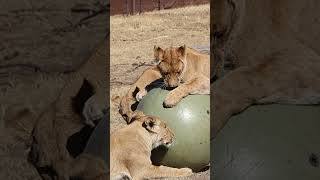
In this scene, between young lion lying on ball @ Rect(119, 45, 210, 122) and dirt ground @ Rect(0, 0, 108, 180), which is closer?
dirt ground @ Rect(0, 0, 108, 180)

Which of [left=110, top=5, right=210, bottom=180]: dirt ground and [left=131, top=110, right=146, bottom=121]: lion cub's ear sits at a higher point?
[left=110, top=5, right=210, bottom=180]: dirt ground

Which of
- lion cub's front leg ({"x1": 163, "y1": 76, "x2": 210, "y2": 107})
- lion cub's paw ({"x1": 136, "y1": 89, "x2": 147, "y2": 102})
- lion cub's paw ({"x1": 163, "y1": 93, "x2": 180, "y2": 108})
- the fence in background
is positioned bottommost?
lion cub's paw ({"x1": 136, "y1": 89, "x2": 147, "y2": 102})

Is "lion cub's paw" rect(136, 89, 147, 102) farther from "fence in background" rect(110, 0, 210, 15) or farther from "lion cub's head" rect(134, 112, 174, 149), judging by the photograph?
"fence in background" rect(110, 0, 210, 15)

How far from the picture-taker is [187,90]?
327 cm

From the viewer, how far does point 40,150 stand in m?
1.93

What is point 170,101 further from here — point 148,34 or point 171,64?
point 148,34

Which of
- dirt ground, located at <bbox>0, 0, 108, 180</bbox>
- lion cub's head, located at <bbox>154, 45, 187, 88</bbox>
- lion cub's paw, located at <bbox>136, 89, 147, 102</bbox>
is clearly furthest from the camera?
lion cub's paw, located at <bbox>136, 89, 147, 102</bbox>

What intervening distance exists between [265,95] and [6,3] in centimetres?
73

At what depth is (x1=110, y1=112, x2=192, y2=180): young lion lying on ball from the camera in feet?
9.71

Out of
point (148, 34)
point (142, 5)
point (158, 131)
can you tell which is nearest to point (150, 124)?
point (158, 131)

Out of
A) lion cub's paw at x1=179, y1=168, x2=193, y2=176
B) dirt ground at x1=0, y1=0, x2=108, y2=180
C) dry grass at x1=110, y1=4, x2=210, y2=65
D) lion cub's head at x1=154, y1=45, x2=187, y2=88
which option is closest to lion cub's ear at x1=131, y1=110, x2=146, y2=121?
lion cub's head at x1=154, y1=45, x2=187, y2=88

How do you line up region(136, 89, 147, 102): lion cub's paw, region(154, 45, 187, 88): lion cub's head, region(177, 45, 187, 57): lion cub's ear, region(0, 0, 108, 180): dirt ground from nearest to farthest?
region(0, 0, 108, 180): dirt ground < region(154, 45, 187, 88): lion cub's head < region(177, 45, 187, 57): lion cub's ear < region(136, 89, 147, 102): lion cub's paw

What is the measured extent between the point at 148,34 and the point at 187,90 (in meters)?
3.30

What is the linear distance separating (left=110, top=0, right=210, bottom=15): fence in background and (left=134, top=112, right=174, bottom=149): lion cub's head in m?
3.33
